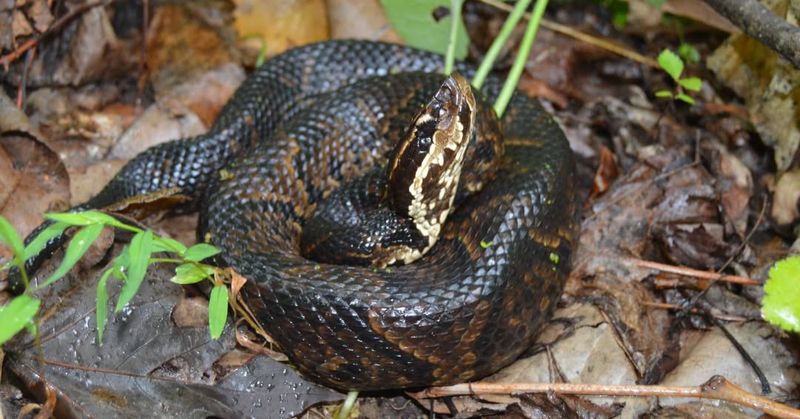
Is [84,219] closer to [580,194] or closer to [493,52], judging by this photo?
[493,52]

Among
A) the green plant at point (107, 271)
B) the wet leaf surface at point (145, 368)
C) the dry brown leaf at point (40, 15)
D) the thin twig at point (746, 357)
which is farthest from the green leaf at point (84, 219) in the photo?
the thin twig at point (746, 357)

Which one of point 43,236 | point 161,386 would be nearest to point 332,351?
point 161,386

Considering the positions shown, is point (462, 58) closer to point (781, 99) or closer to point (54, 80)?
point (781, 99)

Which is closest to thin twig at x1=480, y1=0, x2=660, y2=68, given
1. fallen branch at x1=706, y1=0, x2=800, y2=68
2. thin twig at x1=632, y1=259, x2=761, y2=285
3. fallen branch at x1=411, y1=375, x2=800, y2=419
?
fallen branch at x1=706, y1=0, x2=800, y2=68

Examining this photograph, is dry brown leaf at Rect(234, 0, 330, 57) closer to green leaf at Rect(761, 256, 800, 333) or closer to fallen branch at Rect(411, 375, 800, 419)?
fallen branch at Rect(411, 375, 800, 419)

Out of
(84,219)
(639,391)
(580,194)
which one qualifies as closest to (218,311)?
(84,219)

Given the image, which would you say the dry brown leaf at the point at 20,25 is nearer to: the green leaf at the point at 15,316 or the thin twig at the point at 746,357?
the green leaf at the point at 15,316
